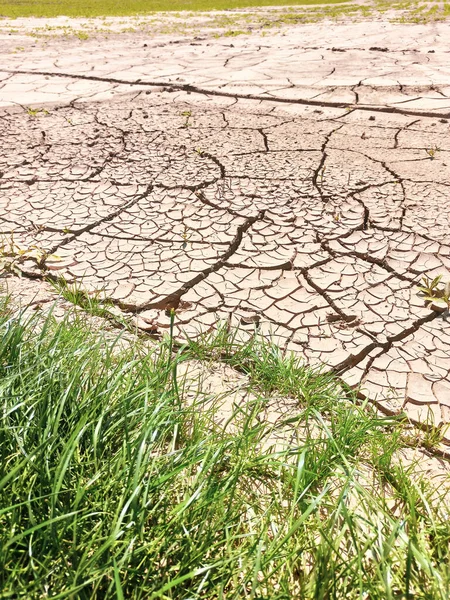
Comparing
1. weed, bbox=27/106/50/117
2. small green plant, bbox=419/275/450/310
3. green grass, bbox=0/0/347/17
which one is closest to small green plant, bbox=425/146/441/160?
small green plant, bbox=419/275/450/310

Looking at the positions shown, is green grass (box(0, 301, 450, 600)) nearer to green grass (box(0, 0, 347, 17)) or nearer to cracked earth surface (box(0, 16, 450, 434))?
cracked earth surface (box(0, 16, 450, 434))

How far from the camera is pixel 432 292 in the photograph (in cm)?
192

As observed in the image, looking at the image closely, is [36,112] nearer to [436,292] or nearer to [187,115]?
[187,115]

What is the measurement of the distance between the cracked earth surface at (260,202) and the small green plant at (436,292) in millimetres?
44

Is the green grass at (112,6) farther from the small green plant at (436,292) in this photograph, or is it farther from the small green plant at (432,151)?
the small green plant at (436,292)

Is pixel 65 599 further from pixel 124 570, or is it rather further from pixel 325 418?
pixel 325 418

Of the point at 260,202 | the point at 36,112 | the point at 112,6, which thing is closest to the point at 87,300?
the point at 260,202

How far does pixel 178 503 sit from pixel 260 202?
5.71 feet

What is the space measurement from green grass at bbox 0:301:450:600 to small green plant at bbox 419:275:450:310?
2.23ft

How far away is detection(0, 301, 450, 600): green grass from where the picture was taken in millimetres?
910

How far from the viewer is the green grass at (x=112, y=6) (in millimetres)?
9594

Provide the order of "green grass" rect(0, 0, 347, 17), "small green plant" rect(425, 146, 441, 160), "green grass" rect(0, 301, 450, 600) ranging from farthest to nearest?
"green grass" rect(0, 0, 347, 17) → "small green plant" rect(425, 146, 441, 160) → "green grass" rect(0, 301, 450, 600)

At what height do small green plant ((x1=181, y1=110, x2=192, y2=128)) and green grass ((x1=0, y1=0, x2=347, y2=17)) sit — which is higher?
green grass ((x1=0, y1=0, x2=347, y2=17))

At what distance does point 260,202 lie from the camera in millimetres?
2498
